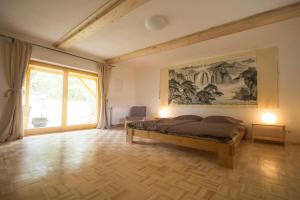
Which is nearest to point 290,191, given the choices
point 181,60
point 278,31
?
point 278,31

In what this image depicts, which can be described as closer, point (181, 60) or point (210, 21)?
point (210, 21)

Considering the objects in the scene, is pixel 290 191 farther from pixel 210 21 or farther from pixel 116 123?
pixel 116 123

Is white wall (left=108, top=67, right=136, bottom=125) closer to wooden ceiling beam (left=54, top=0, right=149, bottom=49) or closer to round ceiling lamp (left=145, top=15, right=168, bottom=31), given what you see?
wooden ceiling beam (left=54, top=0, right=149, bottom=49)

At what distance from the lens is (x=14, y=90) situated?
10.9 ft

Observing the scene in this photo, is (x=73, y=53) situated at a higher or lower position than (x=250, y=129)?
higher

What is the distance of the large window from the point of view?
12.9 ft

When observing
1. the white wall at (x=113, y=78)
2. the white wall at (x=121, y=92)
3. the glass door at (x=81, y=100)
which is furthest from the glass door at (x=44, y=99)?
the white wall at (x=121, y=92)

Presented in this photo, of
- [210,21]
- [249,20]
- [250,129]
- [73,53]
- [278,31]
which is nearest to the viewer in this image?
[249,20]

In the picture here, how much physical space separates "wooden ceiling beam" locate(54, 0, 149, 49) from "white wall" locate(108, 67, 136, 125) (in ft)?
7.68

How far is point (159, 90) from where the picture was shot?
570 cm

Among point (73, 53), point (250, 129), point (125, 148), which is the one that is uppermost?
point (73, 53)

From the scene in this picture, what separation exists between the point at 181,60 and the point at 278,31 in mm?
2601

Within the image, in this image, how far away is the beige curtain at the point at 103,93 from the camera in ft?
Result: 16.5

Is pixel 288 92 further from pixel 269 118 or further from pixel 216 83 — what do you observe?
pixel 216 83
